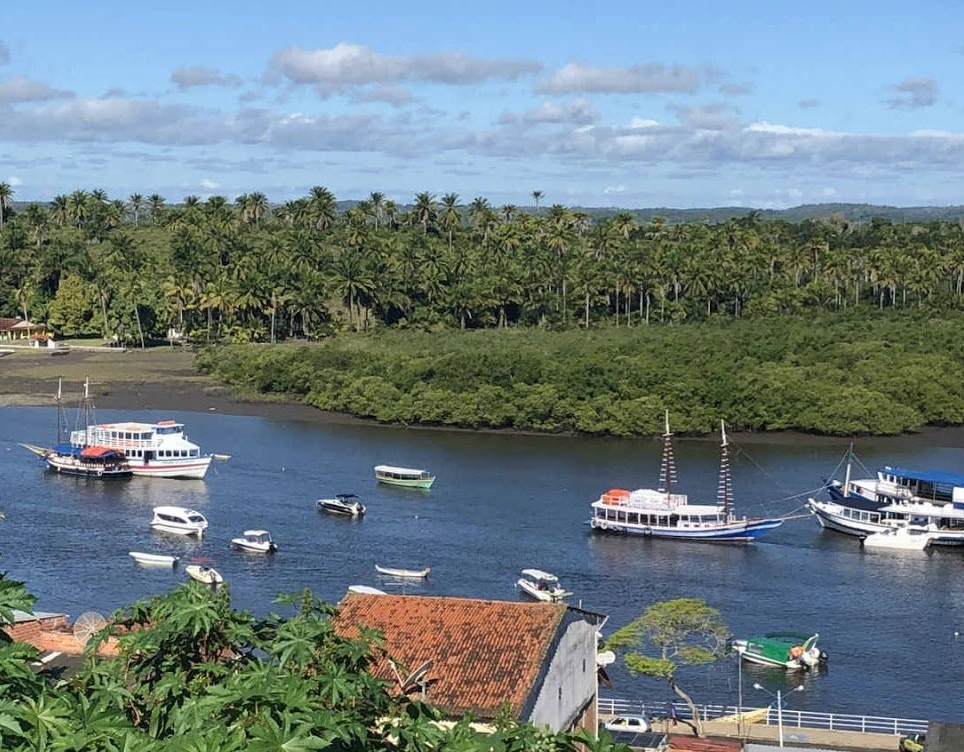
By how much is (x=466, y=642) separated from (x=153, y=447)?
151 feet

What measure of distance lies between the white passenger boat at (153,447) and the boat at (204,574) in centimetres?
1747

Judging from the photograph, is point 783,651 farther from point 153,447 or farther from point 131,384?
point 131,384

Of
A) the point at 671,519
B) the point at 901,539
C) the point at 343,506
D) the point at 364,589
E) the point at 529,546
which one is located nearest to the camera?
the point at 364,589

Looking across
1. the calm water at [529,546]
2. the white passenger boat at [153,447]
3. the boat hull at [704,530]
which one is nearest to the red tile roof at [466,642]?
the calm water at [529,546]

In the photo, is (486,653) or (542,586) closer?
(486,653)

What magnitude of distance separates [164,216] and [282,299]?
41939mm

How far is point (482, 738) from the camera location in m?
13.4

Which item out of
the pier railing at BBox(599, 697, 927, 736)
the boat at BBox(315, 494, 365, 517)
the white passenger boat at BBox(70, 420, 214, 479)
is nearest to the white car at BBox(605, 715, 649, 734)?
the pier railing at BBox(599, 697, 927, 736)

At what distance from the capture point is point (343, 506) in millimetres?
57781

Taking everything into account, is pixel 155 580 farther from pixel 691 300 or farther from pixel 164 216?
pixel 164 216

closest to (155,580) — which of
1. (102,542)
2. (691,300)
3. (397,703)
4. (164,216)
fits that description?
(102,542)

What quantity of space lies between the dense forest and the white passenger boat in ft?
50.0

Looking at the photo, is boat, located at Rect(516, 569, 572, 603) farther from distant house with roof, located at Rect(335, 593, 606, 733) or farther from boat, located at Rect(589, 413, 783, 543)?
distant house with roof, located at Rect(335, 593, 606, 733)

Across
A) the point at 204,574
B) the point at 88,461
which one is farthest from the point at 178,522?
the point at 88,461
